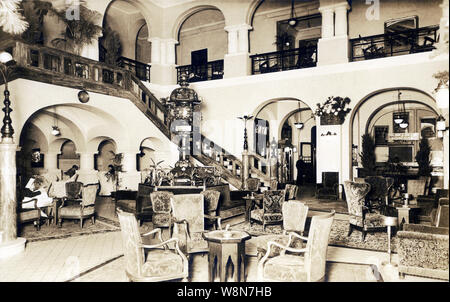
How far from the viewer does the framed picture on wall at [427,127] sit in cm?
1448

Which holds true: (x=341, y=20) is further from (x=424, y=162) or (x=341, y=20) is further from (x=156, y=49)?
(x=156, y=49)

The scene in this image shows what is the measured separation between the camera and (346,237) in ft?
21.8

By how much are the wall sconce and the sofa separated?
26.5 ft

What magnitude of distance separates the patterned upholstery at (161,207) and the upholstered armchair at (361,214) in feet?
11.2

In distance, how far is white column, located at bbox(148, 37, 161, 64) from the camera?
1419cm

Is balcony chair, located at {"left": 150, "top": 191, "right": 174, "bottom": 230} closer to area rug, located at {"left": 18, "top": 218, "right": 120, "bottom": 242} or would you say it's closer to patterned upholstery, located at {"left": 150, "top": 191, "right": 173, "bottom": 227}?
patterned upholstery, located at {"left": 150, "top": 191, "right": 173, "bottom": 227}

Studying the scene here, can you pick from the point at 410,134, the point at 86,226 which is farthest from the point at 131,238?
the point at 410,134

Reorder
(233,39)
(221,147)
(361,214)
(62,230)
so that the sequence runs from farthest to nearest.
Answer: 1. (233,39)
2. (221,147)
3. (62,230)
4. (361,214)

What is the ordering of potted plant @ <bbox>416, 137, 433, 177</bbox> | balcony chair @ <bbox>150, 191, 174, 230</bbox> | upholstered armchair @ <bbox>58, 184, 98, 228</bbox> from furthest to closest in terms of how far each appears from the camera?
potted plant @ <bbox>416, 137, 433, 177</bbox>
upholstered armchair @ <bbox>58, 184, 98, 228</bbox>
balcony chair @ <bbox>150, 191, 174, 230</bbox>

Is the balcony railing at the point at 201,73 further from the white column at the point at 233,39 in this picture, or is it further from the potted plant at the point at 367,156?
the potted plant at the point at 367,156

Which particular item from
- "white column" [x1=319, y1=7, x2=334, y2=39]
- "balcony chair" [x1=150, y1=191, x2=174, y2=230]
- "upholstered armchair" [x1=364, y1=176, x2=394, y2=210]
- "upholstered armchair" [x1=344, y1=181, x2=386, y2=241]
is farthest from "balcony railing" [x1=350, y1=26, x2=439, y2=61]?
"balcony chair" [x1=150, y1=191, x2=174, y2=230]

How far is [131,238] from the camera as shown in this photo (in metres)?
3.76

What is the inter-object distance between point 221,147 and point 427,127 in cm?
866

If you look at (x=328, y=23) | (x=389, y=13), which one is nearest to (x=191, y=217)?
(x=328, y=23)
